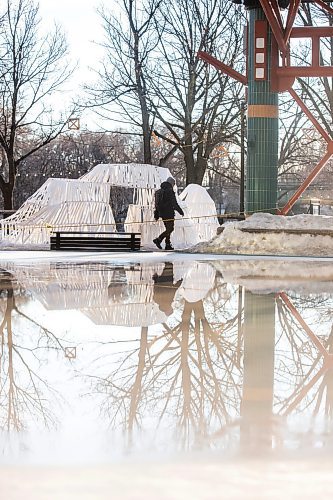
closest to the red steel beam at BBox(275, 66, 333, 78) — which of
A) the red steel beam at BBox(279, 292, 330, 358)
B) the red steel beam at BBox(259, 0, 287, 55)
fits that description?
the red steel beam at BBox(259, 0, 287, 55)

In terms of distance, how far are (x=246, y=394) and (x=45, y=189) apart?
20.0m

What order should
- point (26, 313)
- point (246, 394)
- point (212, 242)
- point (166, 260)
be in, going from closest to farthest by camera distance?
1. point (246, 394)
2. point (26, 313)
3. point (166, 260)
4. point (212, 242)

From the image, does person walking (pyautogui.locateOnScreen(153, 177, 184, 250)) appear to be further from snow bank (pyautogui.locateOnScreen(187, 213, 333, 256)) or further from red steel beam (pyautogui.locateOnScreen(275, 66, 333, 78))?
red steel beam (pyautogui.locateOnScreen(275, 66, 333, 78))

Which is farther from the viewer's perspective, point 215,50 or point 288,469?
point 215,50

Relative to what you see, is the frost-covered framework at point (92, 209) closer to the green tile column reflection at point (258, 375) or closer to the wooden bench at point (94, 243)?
the wooden bench at point (94, 243)

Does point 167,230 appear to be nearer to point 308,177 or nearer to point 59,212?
point 59,212

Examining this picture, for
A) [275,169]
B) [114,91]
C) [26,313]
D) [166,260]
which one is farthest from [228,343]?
[114,91]

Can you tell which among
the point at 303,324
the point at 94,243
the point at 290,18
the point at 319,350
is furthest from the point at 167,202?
the point at 319,350

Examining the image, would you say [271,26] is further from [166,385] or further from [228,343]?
[166,385]

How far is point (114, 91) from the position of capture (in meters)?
35.9

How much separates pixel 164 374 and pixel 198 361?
56 cm

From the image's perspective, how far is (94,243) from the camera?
24.9 m

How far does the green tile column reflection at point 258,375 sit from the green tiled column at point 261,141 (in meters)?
13.6

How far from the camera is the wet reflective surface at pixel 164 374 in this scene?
472cm
